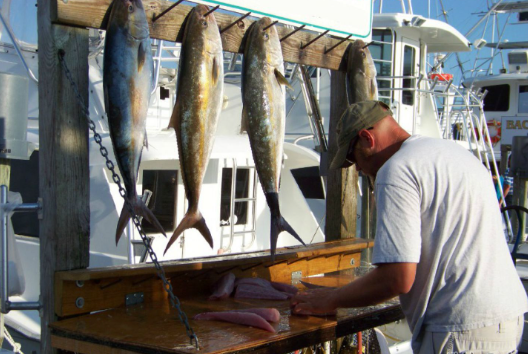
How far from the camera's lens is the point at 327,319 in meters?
2.86

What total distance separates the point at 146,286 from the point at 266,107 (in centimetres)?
116

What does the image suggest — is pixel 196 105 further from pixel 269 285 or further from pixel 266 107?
pixel 269 285

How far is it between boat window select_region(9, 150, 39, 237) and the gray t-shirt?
5772mm

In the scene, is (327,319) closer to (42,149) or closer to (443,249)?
(443,249)

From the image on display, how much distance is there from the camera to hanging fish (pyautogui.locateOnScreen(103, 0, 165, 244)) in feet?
9.14

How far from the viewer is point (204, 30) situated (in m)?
3.04

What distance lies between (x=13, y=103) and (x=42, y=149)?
165 centimetres

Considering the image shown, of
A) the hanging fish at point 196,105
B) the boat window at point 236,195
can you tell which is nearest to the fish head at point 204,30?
the hanging fish at point 196,105

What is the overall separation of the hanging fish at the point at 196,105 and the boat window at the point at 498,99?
67.3 feet

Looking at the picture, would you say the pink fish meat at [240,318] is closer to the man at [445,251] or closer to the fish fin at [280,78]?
the man at [445,251]

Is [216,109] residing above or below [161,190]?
above

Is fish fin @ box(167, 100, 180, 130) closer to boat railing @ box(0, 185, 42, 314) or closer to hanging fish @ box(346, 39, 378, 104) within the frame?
boat railing @ box(0, 185, 42, 314)

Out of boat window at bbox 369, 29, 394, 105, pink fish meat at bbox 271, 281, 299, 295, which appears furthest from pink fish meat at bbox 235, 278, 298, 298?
boat window at bbox 369, 29, 394, 105

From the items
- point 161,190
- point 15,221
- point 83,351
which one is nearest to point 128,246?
point 161,190
